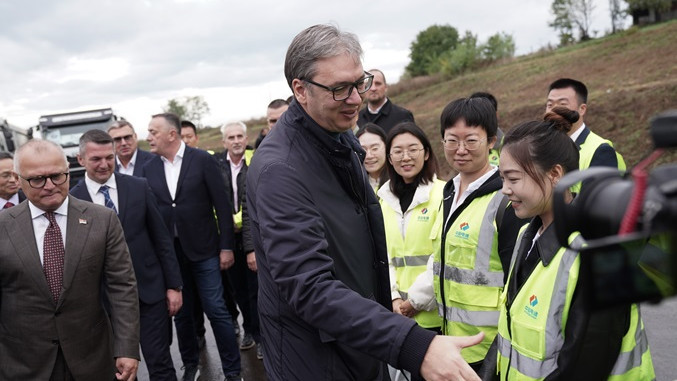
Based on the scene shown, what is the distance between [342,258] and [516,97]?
20109 mm

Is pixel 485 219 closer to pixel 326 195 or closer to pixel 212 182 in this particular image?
pixel 326 195

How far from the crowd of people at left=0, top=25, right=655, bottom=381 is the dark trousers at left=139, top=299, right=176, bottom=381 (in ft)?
0.05

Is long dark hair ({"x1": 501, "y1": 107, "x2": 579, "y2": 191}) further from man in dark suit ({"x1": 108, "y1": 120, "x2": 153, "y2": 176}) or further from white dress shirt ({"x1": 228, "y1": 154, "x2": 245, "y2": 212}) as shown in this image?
man in dark suit ({"x1": 108, "y1": 120, "x2": 153, "y2": 176})

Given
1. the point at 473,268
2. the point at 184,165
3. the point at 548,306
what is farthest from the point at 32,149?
the point at 548,306

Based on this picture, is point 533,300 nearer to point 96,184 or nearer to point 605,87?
point 96,184

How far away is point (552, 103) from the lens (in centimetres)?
485

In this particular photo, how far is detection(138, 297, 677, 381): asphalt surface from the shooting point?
4252 mm

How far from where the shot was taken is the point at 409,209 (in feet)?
11.5

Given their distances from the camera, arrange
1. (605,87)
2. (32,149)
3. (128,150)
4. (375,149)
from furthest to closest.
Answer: (605,87) < (128,150) < (375,149) < (32,149)

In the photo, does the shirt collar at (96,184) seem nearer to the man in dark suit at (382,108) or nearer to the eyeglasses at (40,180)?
the eyeglasses at (40,180)

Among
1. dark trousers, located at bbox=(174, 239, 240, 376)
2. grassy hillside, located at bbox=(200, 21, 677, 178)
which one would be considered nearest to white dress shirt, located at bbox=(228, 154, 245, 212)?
dark trousers, located at bbox=(174, 239, 240, 376)

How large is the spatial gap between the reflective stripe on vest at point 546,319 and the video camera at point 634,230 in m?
0.97

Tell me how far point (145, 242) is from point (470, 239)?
8.39 ft

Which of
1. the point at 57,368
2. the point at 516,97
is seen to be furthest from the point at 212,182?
the point at 516,97
